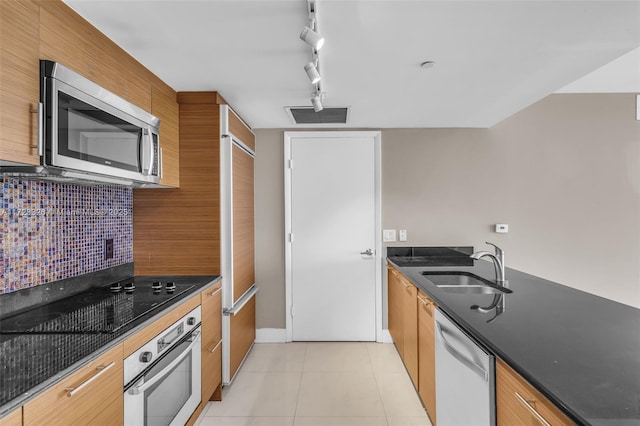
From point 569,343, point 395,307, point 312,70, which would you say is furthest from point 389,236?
point 569,343

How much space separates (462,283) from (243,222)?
6.06 feet

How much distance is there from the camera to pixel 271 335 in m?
3.26

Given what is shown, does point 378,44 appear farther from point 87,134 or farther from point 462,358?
point 462,358

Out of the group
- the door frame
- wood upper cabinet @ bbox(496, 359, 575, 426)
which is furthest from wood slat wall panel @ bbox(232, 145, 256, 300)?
wood upper cabinet @ bbox(496, 359, 575, 426)

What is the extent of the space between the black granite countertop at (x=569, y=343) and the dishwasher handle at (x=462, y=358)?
113 mm

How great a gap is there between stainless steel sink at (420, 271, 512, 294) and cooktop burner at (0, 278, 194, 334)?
1.72 metres

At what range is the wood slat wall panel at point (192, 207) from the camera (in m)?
2.27

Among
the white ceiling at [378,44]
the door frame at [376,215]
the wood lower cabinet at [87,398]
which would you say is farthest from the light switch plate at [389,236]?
the wood lower cabinet at [87,398]

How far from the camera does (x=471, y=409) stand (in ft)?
4.17

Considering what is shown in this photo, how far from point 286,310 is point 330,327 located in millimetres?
491

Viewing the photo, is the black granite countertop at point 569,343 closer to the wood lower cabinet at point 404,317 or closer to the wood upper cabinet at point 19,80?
the wood lower cabinet at point 404,317

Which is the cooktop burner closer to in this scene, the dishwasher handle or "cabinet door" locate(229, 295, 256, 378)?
"cabinet door" locate(229, 295, 256, 378)

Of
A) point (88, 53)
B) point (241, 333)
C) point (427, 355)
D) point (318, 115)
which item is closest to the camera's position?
point (88, 53)

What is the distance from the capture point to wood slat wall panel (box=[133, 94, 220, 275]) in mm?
2268
